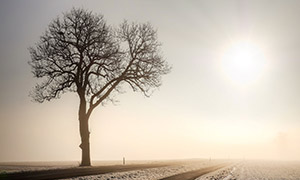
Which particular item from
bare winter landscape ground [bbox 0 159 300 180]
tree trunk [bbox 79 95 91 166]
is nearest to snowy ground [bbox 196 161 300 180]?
bare winter landscape ground [bbox 0 159 300 180]

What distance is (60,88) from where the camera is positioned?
3581cm

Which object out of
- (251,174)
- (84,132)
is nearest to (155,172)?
(251,174)

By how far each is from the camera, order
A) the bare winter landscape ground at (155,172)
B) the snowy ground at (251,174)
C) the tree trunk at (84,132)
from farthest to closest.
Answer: the tree trunk at (84,132), the snowy ground at (251,174), the bare winter landscape ground at (155,172)

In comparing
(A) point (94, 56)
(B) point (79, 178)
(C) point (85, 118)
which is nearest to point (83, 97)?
(C) point (85, 118)

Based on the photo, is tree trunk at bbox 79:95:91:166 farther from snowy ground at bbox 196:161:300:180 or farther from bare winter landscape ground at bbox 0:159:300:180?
snowy ground at bbox 196:161:300:180

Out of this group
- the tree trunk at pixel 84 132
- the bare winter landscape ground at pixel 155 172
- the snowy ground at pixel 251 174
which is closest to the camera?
the bare winter landscape ground at pixel 155 172

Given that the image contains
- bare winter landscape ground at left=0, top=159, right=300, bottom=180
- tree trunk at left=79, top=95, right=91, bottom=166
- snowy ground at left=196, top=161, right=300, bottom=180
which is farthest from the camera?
tree trunk at left=79, top=95, right=91, bottom=166

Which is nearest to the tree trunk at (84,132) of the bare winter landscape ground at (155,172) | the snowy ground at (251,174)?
the bare winter landscape ground at (155,172)

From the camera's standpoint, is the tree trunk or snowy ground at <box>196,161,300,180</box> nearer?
snowy ground at <box>196,161,300,180</box>

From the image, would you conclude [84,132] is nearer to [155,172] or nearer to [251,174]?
[155,172]

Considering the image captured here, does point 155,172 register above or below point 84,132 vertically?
below

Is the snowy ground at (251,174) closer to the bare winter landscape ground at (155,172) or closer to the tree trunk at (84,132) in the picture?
the bare winter landscape ground at (155,172)

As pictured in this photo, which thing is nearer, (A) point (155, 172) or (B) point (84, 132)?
(A) point (155, 172)

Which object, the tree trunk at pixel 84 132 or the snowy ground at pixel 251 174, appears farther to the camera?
the tree trunk at pixel 84 132
